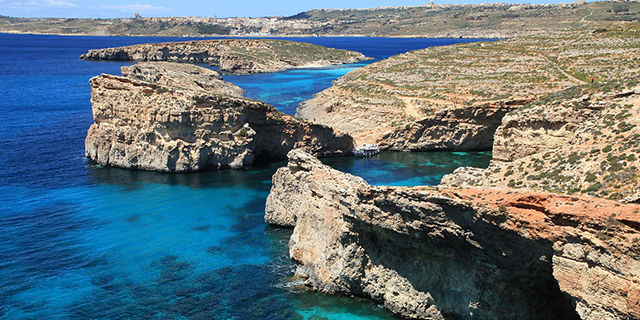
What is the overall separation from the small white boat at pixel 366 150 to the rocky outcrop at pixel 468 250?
94.5 feet

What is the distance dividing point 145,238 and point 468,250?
23029 mm

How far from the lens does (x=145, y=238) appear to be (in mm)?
35844

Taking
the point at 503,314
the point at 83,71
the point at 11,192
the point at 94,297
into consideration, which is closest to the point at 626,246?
the point at 503,314

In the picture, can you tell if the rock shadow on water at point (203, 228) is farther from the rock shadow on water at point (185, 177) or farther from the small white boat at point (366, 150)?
the small white boat at point (366, 150)

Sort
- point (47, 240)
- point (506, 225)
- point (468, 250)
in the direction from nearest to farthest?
point (506, 225) < point (468, 250) < point (47, 240)

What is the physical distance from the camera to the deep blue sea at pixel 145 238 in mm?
26781

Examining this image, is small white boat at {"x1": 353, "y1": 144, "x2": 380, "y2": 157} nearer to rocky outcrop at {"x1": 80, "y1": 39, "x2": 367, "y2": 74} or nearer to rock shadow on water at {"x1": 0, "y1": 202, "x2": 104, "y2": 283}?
rock shadow on water at {"x1": 0, "y1": 202, "x2": 104, "y2": 283}

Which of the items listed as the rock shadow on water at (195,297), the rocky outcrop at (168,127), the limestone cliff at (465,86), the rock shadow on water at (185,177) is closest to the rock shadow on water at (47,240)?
the rock shadow on water at (195,297)

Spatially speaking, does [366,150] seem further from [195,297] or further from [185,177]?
[195,297]

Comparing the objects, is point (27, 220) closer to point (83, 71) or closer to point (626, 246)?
point (626, 246)

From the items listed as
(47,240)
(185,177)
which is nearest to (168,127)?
(185,177)

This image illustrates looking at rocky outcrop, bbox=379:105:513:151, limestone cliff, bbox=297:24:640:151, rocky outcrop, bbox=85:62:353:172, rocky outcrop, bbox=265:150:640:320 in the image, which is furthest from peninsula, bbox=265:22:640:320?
limestone cliff, bbox=297:24:640:151

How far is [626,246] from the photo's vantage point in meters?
16.9

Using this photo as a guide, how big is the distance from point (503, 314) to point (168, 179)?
36538 millimetres
